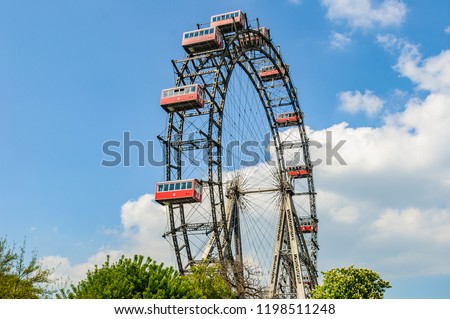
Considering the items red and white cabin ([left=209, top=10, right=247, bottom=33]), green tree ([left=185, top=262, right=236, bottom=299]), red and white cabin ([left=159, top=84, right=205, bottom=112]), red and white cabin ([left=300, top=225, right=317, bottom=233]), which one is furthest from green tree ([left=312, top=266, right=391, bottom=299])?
red and white cabin ([left=300, top=225, right=317, bottom=233])

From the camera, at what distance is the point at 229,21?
48.7 m

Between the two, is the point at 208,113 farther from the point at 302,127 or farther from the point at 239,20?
the point at 302,127

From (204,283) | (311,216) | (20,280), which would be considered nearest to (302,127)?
(311,216)

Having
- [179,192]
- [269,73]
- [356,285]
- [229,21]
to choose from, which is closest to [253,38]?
[229,21]

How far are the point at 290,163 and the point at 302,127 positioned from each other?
541 cm

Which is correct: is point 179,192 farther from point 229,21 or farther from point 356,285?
point 229,21

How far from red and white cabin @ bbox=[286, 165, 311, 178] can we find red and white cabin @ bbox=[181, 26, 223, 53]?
27027 mm

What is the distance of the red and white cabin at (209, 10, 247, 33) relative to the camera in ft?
160

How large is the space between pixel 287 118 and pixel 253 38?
1530cm

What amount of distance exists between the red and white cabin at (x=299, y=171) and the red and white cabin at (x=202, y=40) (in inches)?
1064

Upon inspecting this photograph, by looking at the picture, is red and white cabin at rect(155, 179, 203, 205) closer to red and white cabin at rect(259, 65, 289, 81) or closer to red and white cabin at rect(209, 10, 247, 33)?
red and white cabin at rect(209, 10, 247, 33)

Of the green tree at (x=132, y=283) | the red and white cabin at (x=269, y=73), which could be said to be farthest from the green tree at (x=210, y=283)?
the red and white cabin at (x=269, y=73)

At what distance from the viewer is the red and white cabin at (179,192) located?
1524 inches
